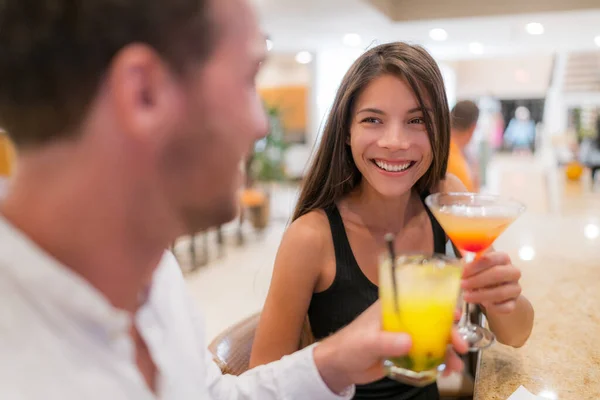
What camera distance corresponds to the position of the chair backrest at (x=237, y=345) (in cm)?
133

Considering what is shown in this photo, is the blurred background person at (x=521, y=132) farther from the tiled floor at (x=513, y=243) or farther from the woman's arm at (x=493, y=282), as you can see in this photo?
the woman's arm at (x=493, y=282)

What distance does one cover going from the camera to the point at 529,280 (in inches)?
76.8

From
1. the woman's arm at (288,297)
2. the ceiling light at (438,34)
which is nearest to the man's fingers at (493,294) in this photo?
the woman's arm at (288,297)

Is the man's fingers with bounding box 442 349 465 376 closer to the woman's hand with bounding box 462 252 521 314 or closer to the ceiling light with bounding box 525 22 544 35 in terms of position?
the woman's hand with bounding box 462 252 521 314

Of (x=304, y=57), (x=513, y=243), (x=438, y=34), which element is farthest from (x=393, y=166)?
(x=304, y=57)

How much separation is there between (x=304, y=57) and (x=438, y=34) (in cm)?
320

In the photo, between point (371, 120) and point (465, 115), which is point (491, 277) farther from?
point (465, 115)

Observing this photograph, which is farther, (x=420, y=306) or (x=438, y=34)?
(x=438, y=34)

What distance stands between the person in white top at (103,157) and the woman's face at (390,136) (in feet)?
2.65

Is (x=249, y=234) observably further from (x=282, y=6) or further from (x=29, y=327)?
(x=29, y=327)

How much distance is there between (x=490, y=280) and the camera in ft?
3.72

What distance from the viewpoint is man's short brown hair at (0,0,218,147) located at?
54 centimetres

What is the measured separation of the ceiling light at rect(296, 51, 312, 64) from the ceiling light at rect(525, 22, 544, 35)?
13.3 ft

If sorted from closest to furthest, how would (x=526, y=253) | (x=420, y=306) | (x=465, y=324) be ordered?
(x=420, y=306) < (x=465, y=324) < (x=526, y=253)
